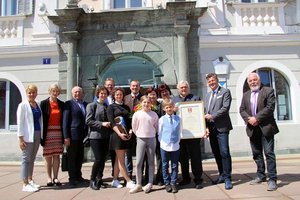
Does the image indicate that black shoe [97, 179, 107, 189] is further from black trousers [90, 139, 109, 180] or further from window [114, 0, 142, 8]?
window [114, 0, 142, 8]

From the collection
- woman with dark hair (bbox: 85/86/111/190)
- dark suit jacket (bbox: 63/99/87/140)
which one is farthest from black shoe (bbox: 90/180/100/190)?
dark suit jacket (bbox: 63/99/87/140)

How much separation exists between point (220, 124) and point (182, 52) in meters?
4.58

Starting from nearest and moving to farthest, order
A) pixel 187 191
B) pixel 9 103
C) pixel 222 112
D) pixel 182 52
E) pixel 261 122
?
pixel 187 191 → pixel 261 122 → pixel 222 112 → pixel 182 52 → pixel 9 103

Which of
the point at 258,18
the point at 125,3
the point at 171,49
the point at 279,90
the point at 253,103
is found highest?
the point at 125,3

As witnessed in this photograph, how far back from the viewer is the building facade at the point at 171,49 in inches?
400

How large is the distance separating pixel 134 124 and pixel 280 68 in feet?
21.9

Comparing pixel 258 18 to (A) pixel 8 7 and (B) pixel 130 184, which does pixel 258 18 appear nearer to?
(B) pixel 130 184

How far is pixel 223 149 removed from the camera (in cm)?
573

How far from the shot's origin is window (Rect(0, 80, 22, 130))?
1084cm

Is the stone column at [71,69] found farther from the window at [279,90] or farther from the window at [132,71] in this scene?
the window at [279,90]

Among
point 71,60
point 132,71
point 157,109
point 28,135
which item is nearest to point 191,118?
point 157,109

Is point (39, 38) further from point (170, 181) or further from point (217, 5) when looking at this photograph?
point (170, 181)

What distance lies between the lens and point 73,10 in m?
10.0

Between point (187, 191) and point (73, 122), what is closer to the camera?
point (187, 191)
